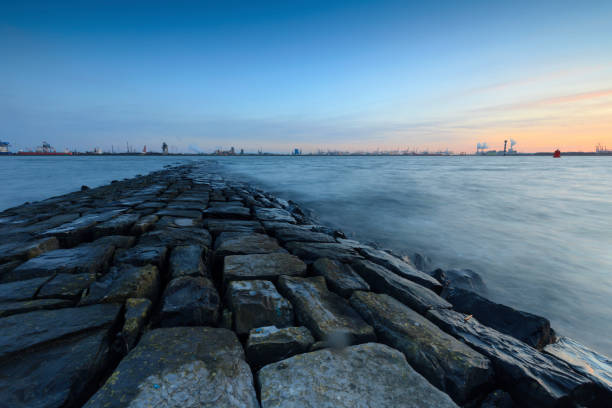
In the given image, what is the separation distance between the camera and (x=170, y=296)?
4.31 ft

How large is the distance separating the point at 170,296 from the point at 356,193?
934cm

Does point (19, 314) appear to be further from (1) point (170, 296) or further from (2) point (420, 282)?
(2) point (420, 282)

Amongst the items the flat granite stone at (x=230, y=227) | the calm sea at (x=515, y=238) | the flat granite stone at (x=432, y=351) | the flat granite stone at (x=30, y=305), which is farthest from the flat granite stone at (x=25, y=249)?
the calm sea at (x=515, y=238)

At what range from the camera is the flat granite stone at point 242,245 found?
80.5 inches

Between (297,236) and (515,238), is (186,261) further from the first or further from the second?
(515,238)

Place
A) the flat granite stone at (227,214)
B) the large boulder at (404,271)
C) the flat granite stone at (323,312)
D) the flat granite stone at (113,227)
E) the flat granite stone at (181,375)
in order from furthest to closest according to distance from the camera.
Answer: the flat granite stone at (227,214) → the flat granite stone at (113,227) → the large boulder at (404,271) → the flat granite stone at (323,312) → the flat granite stone at (181,375)

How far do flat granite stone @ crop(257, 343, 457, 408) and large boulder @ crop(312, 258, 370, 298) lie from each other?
0.58 metres

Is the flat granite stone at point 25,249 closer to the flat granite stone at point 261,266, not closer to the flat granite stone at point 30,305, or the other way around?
the flat granite stone at point 30,305

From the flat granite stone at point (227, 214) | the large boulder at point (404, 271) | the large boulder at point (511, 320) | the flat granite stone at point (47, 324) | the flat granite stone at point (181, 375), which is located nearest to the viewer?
the flat granite stone at point (181, 375)

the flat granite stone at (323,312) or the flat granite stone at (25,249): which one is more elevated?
the flat granite stone at (25,249)

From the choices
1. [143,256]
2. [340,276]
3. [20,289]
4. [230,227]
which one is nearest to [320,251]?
[340,276]

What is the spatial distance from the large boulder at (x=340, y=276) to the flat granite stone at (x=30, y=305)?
4.62 ft

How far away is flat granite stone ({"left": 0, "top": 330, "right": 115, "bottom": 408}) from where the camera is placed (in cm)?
78

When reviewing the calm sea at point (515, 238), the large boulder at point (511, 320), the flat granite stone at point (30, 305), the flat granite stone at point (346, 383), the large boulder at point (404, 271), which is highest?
the flat granite stone at point (30, 305)
